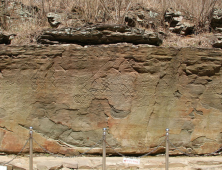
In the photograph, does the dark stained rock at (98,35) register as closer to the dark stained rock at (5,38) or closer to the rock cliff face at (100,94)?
the rock cliff face at (100,94)

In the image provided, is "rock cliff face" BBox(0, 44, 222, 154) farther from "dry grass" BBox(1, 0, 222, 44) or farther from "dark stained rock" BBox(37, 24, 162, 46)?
"dry grass" BBox(1, 0, 222, 44)

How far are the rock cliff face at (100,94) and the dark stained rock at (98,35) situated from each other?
1.61 ft

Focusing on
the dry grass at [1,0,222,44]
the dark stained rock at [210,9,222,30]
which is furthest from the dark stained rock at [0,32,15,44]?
the dark stained rock at [210,9,222,30]

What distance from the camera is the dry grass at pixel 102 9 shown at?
478cm

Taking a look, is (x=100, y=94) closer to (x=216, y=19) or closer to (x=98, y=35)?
(x=98, y=35)

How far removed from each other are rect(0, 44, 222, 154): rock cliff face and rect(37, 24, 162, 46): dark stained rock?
491mm

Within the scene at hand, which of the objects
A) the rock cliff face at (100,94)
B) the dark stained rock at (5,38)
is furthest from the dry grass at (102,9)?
the rock cliff face at (100,94)

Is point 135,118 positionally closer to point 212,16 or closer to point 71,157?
point 71,157

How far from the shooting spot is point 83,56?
11.9 feet

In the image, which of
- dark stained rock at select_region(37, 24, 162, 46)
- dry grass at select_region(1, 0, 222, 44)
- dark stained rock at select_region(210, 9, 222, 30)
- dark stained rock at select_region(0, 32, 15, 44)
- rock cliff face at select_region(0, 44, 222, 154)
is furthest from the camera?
dark stained rock at select_region(210, 9, 222, 30)

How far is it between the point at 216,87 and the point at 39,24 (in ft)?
13.3

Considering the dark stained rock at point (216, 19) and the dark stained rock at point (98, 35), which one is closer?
the dark stained rock at point (98, 35)

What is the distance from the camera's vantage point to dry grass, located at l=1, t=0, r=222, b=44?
15.7 feet

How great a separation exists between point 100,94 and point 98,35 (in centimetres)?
115
